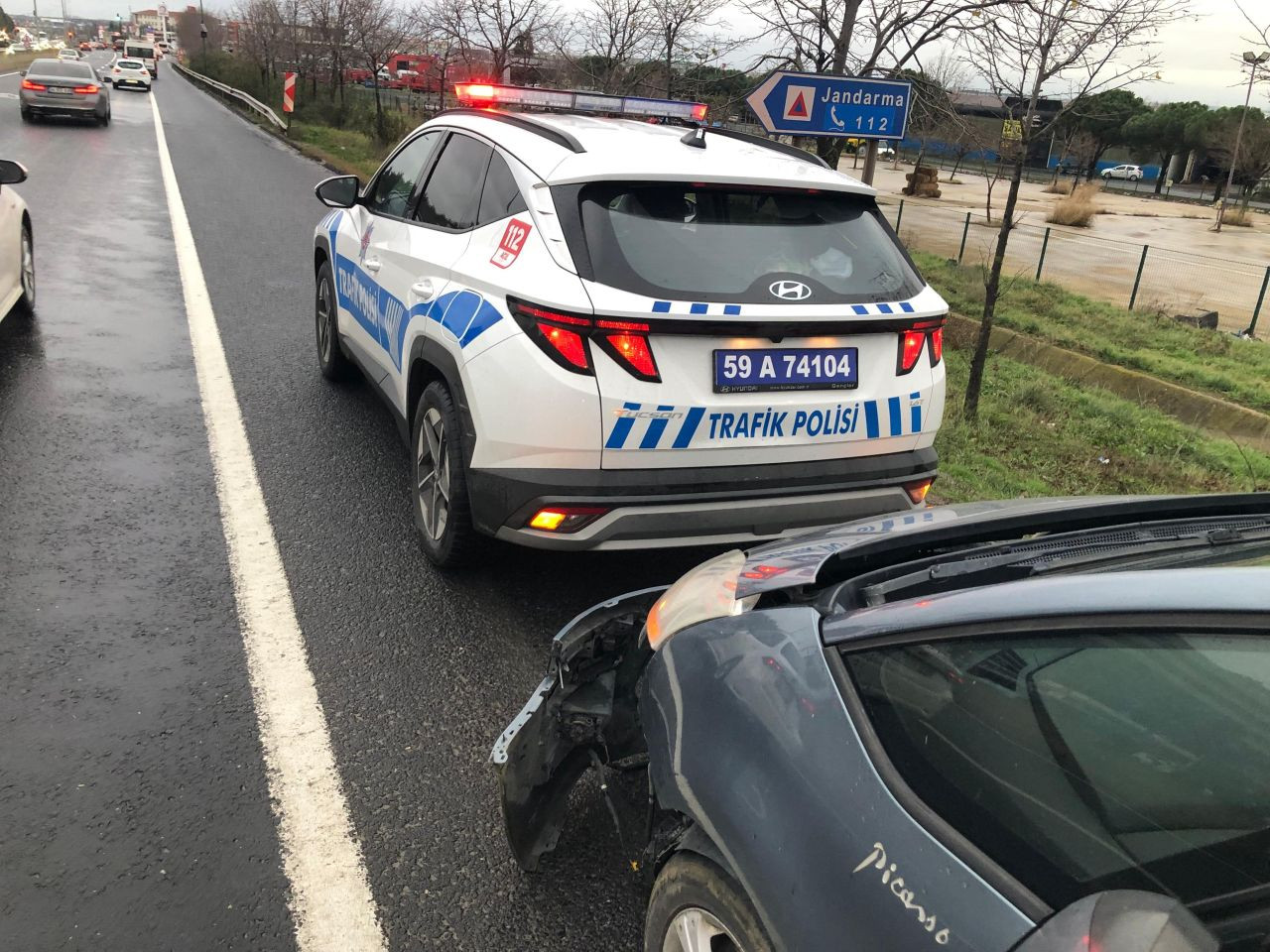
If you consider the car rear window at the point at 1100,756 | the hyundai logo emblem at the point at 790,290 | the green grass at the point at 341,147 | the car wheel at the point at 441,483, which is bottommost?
the car wheel at the point at 441,483

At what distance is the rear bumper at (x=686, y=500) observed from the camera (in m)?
3.34

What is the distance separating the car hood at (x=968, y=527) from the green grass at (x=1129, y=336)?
29.2 ft

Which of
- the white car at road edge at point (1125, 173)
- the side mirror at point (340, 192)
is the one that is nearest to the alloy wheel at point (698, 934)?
the side mirror at point (340, 192)

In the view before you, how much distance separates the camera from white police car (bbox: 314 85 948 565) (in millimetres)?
3266

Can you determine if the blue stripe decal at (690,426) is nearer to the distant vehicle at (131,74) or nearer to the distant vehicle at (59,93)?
the distant vehicle at (59,93)

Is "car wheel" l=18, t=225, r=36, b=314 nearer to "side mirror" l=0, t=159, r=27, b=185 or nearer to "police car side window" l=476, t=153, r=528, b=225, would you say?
"side mirror" l=0, t=159, r=27, b=185

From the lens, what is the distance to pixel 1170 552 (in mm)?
1834

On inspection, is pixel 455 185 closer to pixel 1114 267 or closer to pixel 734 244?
pixel 734 244

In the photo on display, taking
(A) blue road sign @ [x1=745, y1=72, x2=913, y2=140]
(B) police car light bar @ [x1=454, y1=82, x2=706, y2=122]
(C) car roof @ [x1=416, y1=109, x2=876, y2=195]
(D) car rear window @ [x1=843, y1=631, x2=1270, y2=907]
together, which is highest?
(A) blue road sign @ [x1=745, y1=72, x2=913, y2=140]

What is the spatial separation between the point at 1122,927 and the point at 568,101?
526cm

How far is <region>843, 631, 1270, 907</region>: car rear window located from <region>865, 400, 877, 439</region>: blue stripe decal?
2034 mm

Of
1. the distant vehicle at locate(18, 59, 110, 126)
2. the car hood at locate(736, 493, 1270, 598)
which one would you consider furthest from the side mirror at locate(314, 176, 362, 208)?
the distant vehicle at locate(18, 59, 110, 126)

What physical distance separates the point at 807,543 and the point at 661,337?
3.30 feet

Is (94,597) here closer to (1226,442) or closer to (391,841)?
(391,841)
